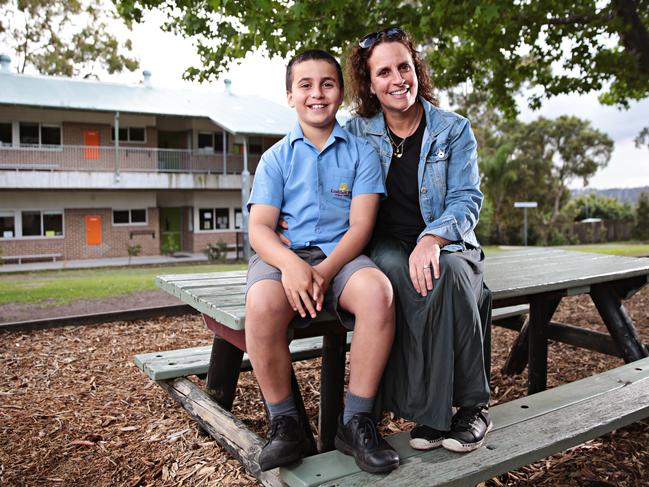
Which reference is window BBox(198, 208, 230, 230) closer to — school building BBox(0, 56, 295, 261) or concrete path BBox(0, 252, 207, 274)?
school building BBox(0, 56, 295, 261)

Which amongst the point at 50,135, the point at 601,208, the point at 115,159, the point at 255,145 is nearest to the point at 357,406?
the point at 115,159

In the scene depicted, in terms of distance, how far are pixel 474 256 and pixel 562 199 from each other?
1650 inches

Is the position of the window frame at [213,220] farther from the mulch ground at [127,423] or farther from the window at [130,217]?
the mulch ground at [127,423]

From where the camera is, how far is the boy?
223cm

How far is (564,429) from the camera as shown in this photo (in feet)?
8.02

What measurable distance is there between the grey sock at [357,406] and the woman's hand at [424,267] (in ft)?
1.54

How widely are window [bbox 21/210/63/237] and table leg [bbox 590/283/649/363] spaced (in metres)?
24.1

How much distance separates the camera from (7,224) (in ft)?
78.2

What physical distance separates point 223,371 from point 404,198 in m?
1.51

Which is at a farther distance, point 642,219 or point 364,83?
point 642,219

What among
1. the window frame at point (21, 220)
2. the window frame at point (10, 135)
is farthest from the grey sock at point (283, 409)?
the window frame at point (10, 135)

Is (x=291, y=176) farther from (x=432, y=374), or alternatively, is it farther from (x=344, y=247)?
(x=432, y=374)

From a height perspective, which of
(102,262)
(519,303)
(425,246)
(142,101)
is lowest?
(102,262)

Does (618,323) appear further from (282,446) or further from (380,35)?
(282,446)
